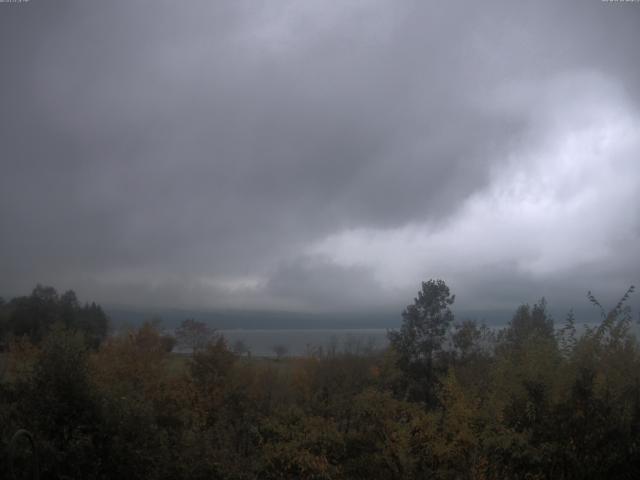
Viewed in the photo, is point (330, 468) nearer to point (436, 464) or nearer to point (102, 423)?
point (436, 464)

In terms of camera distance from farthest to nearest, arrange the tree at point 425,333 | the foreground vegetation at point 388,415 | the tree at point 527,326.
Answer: the tree at point 425,333
the tree at point 527,326
the foreground vegetation at point 388,415

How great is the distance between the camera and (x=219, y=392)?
35.8 meters

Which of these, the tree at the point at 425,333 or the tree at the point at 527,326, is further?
the tree at the point at 425,333

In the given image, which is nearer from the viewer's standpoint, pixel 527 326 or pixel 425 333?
pixel 527 326

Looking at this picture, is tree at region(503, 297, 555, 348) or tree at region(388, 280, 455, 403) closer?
tree at region(503, 297, 555, 348)

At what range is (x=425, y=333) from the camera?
34.8m

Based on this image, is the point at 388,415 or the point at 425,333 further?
the point at 425,333

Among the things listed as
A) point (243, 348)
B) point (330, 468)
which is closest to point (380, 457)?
point (330, 468)

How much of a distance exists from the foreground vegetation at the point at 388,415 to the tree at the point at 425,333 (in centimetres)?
7

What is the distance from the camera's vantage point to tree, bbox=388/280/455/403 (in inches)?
1355

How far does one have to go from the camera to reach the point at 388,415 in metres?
22.7

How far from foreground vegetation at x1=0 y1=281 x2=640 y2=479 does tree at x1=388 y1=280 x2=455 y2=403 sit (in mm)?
74

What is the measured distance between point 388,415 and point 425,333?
12716 mm

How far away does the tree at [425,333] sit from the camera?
3441 centimetres
